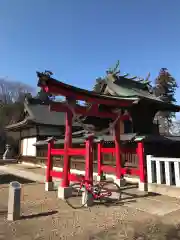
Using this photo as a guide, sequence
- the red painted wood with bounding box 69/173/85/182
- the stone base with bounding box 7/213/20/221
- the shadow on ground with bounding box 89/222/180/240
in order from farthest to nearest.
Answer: the red painted wood with bounding box 69/173/85/182, the stone base with bounding box 7/213/20/221, the shadow on ground with bounding box 89/222/180/240

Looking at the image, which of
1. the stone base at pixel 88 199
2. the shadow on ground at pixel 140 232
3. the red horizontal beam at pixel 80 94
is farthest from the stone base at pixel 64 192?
the red horizontal beam at pixel 80 94

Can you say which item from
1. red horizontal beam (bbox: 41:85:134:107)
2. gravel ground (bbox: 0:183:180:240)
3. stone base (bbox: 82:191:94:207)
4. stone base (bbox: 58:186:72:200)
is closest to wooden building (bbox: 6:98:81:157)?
red horizontal beam (bbox: 41:85:134:107)

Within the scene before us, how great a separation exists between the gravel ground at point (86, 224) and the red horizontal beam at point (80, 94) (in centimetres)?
371

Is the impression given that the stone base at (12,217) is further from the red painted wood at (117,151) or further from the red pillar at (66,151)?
the red painted wood at (117,151)

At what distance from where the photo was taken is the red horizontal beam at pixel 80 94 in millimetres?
7051

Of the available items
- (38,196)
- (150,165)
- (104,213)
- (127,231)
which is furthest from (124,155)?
(127,231)

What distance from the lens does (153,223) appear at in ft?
16.0

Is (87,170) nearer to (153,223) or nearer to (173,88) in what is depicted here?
(153,223)

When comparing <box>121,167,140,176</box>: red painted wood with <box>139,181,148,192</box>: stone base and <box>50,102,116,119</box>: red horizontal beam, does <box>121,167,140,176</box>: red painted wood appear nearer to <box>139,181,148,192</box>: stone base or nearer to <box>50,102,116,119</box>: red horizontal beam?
<box>139,181,148,192</box>: stone base

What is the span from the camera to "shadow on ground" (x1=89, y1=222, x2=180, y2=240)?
410 cm

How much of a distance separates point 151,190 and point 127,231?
4.34 meters

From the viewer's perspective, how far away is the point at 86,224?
15.7 feet

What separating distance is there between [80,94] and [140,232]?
4.92 meters

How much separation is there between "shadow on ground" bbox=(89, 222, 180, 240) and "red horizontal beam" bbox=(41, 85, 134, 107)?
178 inches
